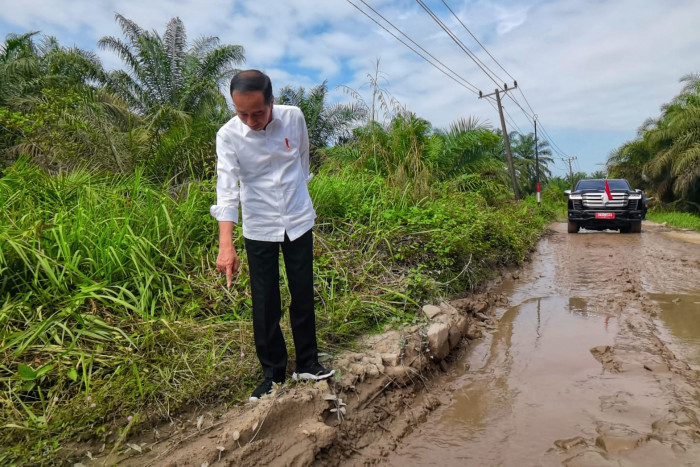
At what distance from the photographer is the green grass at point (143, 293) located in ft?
7.58

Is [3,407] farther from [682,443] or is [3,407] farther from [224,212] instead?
[682,443]

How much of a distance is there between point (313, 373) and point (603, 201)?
1110 cm

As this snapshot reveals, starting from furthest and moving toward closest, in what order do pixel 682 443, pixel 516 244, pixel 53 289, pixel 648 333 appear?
pixel 516 244 < pixel 648 333 < pixel 53 289 < pixel 682 443

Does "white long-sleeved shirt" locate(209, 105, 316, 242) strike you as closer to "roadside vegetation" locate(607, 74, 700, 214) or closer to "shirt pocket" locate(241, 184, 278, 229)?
"shirt pocket" locate(241, 184, 278, 229)

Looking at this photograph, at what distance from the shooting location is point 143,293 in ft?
10.1

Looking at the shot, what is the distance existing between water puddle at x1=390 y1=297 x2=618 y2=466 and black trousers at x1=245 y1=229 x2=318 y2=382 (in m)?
0.74

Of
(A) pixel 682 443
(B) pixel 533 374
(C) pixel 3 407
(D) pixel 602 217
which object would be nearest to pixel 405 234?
(B) pixel 533 374

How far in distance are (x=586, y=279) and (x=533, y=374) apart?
11.1ft

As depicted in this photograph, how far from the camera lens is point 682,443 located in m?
2.10

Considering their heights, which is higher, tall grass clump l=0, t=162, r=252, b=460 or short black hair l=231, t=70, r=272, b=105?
short black hair l=231, t=70, r=272, b=105

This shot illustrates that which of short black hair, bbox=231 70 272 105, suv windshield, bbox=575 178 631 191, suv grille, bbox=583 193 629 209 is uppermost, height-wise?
short black hair, bbox=231 70 272 105

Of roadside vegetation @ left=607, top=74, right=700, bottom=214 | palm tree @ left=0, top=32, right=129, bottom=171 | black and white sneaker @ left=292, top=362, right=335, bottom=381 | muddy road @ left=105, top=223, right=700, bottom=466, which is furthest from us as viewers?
roadside vegetation @ left=607, top=74, right=700, bottom=214

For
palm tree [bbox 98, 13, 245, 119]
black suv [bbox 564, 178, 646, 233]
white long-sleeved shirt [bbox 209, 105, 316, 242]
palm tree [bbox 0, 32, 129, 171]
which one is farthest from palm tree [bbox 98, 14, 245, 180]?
white long-sleeved shirt [bbox 209, 105, 316, 242]

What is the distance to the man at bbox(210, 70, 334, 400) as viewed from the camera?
2312 millimetres
